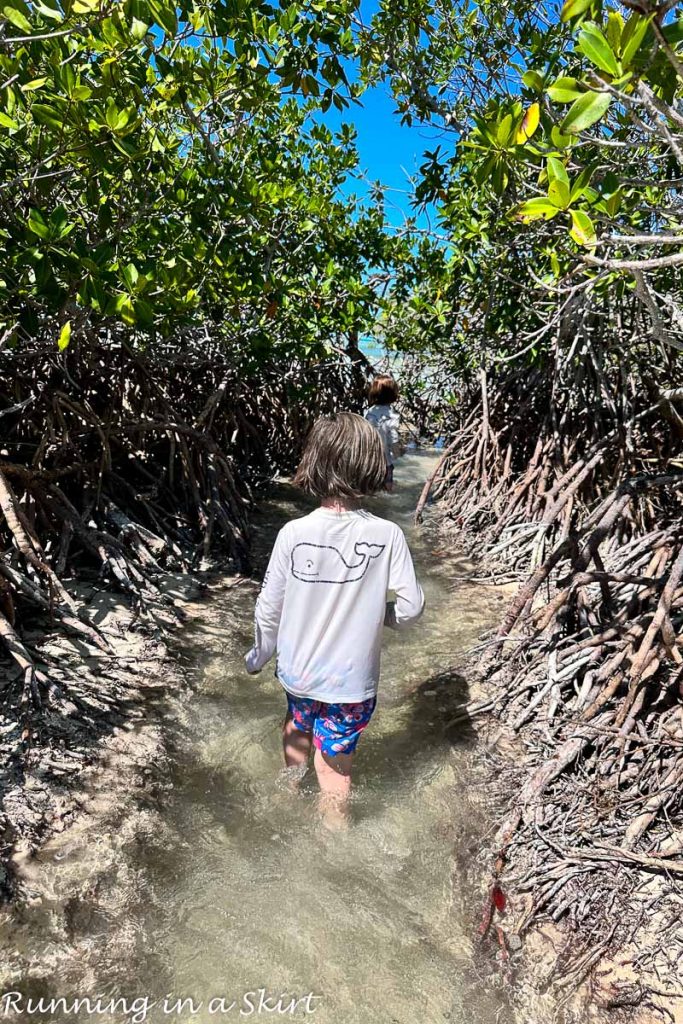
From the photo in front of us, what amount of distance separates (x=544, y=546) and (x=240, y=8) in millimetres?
3553

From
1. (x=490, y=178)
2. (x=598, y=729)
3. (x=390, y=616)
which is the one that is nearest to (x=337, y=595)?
(x=390, y=616)

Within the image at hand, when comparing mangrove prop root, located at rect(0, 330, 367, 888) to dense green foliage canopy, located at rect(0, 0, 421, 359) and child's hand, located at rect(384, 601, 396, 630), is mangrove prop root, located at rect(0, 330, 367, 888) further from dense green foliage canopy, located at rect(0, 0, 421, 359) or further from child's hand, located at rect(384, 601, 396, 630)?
child's hand, located at rect(384, 601, 396, 630)

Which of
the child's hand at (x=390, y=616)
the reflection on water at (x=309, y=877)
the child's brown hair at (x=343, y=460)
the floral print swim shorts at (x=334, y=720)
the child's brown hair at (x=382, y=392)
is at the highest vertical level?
the child's brown hair at (x=382, y=392)

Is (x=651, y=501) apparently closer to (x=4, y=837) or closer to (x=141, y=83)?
(x=141, y=83)

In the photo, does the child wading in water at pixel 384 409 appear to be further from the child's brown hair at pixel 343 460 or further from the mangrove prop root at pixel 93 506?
the child's brown hair at pixel 343 460

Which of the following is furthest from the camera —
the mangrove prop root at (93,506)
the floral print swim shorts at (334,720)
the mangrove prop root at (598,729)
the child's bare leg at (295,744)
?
the mangrove prop root at (93,506)

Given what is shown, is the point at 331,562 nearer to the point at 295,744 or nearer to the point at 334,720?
the point at 334,720

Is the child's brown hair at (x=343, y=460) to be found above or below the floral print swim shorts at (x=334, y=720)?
above

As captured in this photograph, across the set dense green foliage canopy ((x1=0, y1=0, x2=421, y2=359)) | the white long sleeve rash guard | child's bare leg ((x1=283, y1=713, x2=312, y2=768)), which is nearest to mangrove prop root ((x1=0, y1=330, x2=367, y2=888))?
dense green foliage canopy ((x1=0, y1=0, x2=421, y2=359))

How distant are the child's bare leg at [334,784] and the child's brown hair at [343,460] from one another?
870mm

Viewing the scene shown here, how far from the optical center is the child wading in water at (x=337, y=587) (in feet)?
6.37

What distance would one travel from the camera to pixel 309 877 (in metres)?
2.09

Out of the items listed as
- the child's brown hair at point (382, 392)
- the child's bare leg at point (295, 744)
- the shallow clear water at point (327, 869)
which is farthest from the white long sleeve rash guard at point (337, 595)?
the child's brown hair at point (382, 392)

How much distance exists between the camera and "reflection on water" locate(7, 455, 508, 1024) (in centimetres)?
172
